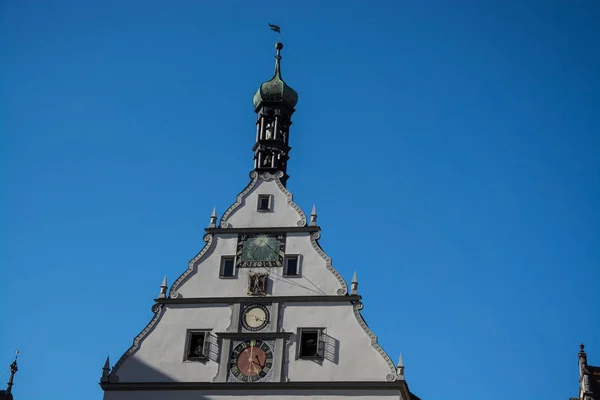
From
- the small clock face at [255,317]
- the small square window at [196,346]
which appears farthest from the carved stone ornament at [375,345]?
→ the small square window at [196,346]

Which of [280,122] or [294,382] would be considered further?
[280,122]

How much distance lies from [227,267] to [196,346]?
114 inches

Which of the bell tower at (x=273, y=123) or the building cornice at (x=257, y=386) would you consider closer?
the building cornice at (x=257, y=386)

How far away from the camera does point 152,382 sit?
37625 mm

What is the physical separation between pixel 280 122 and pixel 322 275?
288 inches

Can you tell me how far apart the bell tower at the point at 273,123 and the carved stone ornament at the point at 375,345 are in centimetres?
615

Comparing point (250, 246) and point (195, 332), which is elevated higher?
point (250, 246)

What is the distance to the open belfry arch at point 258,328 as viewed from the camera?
3688 cm

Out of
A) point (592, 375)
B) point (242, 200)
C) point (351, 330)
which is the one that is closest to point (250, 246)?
point (242, 200)

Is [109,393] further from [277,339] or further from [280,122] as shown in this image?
[280,122]

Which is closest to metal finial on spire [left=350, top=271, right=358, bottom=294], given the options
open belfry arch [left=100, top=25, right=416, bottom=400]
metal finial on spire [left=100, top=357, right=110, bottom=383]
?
open belfry arch [left=100, top=25, right=416, bottom=400]

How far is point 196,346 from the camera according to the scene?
38188mm

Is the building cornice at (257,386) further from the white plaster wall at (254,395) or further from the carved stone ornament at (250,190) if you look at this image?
the carved stone ornament at (250,190)

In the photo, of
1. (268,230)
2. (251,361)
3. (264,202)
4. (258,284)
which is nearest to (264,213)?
(264,202)
